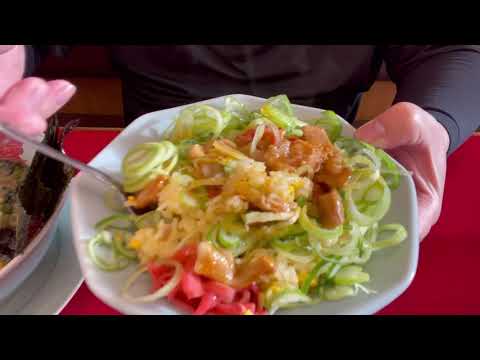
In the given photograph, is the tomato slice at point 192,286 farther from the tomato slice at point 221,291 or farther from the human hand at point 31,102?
the human hand at point 31,102

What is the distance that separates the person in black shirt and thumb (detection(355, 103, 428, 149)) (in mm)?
53

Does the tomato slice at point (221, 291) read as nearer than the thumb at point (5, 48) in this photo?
Yes

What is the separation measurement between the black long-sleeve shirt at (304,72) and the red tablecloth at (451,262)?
13cm

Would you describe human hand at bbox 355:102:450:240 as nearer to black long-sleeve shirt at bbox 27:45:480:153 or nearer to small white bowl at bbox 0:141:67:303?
black long-sleeve shirt at bbox 27:45:480:153

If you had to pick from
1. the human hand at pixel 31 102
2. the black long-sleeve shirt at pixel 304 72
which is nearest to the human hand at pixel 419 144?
the black long-sleeve shirt at pixel 304 72

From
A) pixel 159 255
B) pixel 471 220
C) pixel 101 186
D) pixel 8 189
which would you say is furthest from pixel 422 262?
pixel 8 189

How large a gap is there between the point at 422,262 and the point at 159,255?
76 centimetres

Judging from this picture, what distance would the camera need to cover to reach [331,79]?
184cm

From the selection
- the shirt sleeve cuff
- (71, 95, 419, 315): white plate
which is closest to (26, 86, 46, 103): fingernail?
(71, 95, 419, 315): white plate

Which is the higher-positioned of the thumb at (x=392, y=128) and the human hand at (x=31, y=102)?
the human hand at (x=31, y=102)

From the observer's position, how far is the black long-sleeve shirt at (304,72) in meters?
1.68

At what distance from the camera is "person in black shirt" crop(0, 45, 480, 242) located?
1.44m

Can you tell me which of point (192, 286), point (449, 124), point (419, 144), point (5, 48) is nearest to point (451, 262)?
point (419, 144)

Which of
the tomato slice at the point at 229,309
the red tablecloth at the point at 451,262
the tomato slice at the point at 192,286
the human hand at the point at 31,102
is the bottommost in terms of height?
the red tablecloth at the point at 451,262
